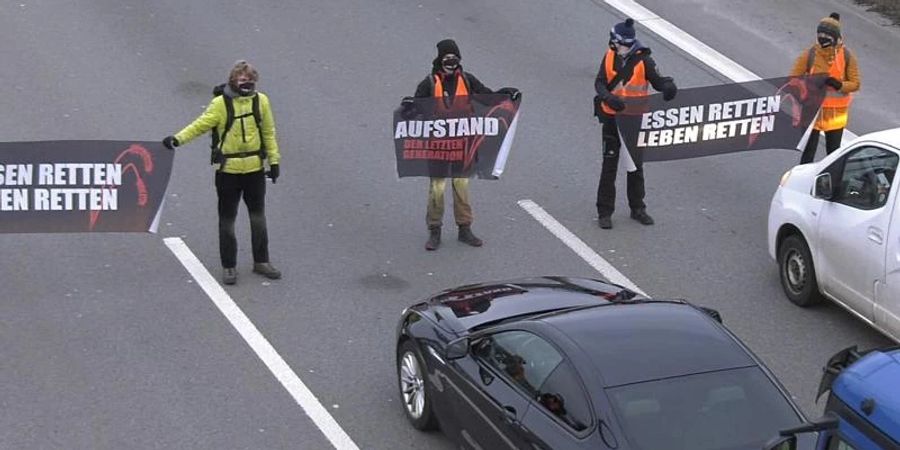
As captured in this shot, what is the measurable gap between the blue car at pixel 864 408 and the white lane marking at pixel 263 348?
14.2ft

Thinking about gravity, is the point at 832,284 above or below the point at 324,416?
above

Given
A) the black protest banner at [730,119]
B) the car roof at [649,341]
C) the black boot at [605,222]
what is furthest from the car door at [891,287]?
the black boot at [605,222]

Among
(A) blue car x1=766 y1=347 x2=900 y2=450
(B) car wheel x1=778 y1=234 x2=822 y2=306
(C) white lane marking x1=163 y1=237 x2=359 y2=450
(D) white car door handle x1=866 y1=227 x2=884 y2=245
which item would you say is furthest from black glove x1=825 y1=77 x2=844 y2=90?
(A) blue car x1=766 y1=347 x2=900 y2=450

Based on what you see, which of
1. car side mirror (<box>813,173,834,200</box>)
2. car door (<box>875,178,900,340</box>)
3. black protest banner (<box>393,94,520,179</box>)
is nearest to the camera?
car door (<box>875,178,900,340</box>)

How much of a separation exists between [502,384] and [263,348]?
3.02 m

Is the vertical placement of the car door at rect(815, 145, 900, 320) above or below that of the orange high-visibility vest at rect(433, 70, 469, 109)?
below

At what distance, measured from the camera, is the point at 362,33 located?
18375 millimetres

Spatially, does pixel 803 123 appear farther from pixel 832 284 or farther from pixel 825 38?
pixel 832 284

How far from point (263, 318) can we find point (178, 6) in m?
8.42

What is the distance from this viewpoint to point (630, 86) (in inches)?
523

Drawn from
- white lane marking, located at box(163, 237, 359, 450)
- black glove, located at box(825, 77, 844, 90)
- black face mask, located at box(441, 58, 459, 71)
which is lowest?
white lane marking, located at box(163, 237, 359, 450)

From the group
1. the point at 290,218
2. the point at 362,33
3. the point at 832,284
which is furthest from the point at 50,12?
the point at 832,284

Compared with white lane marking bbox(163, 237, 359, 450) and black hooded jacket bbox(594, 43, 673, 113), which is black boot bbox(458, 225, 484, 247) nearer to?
black hooded jacket bbox(594, 43, 673, 113)

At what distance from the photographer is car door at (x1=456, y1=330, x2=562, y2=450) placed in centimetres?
843
